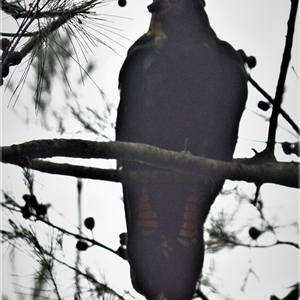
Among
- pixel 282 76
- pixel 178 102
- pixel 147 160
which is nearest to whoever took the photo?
pixel 147 160

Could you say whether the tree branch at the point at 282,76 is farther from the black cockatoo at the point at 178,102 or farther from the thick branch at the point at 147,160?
the black cockatoo at the point at 178,102

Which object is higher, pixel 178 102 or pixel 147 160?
pixel 178 102

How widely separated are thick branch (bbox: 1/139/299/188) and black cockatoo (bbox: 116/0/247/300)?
0.33 meters

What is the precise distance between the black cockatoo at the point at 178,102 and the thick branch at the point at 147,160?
329mm

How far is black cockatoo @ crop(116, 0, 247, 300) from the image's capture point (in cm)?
195

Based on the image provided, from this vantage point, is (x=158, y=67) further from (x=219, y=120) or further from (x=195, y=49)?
(x=219, y=120)

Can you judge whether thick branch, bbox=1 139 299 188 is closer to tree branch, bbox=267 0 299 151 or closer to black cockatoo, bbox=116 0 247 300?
tree branch, bbox=267 0 299 151

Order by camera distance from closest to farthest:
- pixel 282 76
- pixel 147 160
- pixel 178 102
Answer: pixel 147 160
pixel 282 76
pixel 178 102

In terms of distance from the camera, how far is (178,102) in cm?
204

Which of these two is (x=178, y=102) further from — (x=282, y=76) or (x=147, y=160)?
(x=147, y=160)

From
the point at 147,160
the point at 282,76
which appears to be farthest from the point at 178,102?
the point at 147,160

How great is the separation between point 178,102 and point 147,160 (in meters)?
0.68

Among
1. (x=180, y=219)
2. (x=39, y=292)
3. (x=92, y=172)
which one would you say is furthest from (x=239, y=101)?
(x=39, y=292)

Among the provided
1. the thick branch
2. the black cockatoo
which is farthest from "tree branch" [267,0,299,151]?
the black cockatoo
